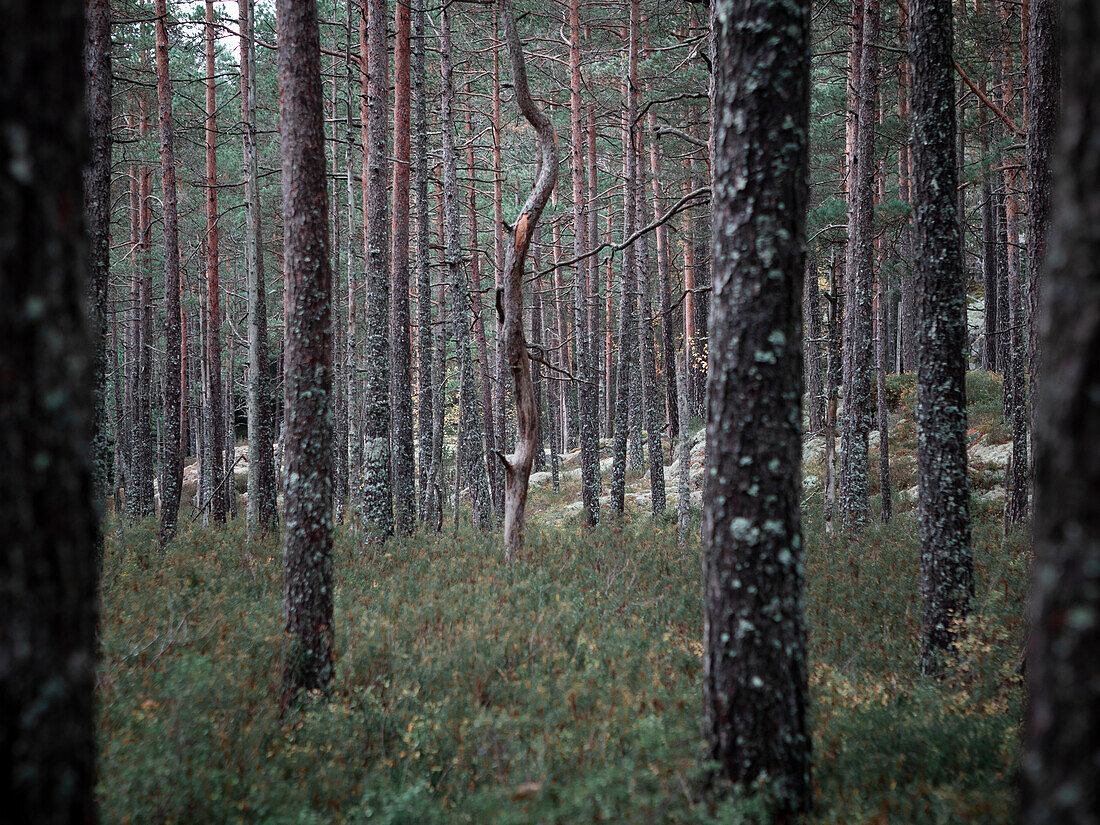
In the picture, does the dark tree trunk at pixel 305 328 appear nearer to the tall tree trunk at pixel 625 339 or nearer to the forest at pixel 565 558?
the forest at pixel 565 558

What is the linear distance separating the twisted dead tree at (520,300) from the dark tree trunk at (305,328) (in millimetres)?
3823

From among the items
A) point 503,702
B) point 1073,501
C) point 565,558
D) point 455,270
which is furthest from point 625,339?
point 1073,501

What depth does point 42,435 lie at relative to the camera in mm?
1584

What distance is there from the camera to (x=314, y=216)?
5.51 meters

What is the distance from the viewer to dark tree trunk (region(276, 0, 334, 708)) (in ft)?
17.8

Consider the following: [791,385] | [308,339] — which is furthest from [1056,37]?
[308,339]

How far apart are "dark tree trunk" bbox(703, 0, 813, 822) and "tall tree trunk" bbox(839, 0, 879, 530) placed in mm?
10144

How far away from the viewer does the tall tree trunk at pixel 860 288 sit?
12.3 m

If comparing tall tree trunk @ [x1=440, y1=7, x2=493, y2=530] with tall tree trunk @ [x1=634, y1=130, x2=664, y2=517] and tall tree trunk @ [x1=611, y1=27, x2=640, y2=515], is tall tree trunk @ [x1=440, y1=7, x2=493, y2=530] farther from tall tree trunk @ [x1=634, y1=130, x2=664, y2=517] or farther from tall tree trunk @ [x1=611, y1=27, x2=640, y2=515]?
tall tree trunk @ [x1=634, y1=130, x2=664, y2=517]

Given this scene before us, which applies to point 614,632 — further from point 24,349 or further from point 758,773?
point 24,349

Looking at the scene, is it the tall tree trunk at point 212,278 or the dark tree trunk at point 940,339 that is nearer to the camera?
the dark tree trunk at point 940,339

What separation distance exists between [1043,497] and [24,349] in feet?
8.43

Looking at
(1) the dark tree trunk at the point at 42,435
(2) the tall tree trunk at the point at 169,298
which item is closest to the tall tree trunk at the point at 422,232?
(2) the tall tree trunk at the point at 169,298

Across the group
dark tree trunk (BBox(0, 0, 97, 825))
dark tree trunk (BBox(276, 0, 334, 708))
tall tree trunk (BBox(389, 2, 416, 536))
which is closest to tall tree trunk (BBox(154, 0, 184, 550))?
tall tree trunk (BBox(389, 2, 416, 536))
